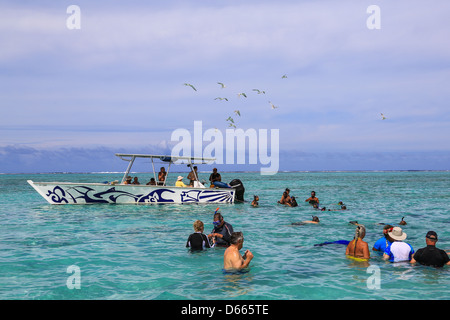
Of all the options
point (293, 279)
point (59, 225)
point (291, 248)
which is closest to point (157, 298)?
point (293, 279)

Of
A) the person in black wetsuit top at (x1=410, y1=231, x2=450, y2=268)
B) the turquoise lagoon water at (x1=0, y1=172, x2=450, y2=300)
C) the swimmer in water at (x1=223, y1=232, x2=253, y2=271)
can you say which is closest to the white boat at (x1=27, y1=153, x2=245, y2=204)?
the turquoise lagoon water at (x1=0, y1=172, x2=450, y2=300)

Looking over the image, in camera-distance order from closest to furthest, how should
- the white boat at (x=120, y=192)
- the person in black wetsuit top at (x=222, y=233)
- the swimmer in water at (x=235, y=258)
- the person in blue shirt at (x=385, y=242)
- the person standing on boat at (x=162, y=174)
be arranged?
the swimmer in water at (x=235, y=258) → the person in blue shirt at (x=385, y=242) → the person in black wetsuit top at (x=222, y=233) → the white boat at (x=120, y=192) → the person standing on boat at (x=162, y=174)

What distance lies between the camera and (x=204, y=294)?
7176 mm

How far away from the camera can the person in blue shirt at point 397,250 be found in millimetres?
9312

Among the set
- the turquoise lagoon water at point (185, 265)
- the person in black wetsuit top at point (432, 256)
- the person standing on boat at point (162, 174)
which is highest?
the person standing on boat at point (162, 174)

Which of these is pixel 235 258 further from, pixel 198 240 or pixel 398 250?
pixel 398 250

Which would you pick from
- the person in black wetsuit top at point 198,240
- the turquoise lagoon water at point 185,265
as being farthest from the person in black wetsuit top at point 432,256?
the person in black wetsuit top at point 198,240

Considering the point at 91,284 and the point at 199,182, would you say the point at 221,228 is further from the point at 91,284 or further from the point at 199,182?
the point at 199,182

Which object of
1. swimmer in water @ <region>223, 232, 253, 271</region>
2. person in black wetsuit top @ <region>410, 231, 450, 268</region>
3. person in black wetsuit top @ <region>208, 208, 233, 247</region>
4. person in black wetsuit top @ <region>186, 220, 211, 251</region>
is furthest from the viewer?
person in black wetsuit top @ <region>208, 208, 233, 247</region>

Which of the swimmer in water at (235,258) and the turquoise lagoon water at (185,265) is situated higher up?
the swimmer in water at (235,258)

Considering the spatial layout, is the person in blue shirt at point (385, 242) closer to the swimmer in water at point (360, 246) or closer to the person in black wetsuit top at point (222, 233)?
the swimmer in water at point (360, 246)

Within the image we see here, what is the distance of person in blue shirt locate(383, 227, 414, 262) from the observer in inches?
367

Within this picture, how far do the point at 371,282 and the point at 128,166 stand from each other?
1675 centimetres

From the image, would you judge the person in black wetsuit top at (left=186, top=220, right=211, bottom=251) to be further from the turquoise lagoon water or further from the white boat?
the white boat
